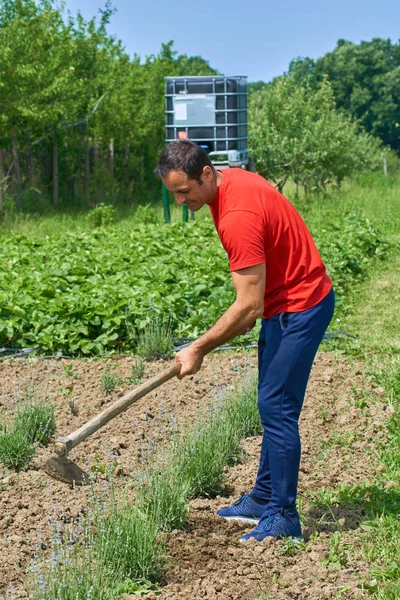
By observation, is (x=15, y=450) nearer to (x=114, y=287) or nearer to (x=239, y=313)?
(x=239, y=313)

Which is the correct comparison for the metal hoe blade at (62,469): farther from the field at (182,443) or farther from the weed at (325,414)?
the weed at (325,414)

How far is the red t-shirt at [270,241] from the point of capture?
333 centimetres

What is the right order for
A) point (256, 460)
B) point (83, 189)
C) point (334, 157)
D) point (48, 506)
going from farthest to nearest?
point (83, 189), point (334, 157), point (256, 460), point (48, 506)

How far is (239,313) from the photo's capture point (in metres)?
3.40

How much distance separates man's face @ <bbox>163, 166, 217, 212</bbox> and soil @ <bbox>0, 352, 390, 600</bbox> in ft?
3.97

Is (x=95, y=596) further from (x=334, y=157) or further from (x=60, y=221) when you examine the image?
(x=334, y=157)

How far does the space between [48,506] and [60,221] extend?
1375cm

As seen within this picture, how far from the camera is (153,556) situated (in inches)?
132

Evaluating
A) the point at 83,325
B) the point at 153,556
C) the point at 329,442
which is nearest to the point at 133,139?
the point at 83,325

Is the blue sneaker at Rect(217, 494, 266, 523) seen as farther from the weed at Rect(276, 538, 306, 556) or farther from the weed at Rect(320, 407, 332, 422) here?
the weed at Rect(320, 407, 332, 422)

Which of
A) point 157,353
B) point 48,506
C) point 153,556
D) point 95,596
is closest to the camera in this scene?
point 95,596

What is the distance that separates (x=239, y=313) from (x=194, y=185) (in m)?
0.54

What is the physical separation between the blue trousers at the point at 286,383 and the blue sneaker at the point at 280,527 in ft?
0.12

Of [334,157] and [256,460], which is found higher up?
[334,157]
